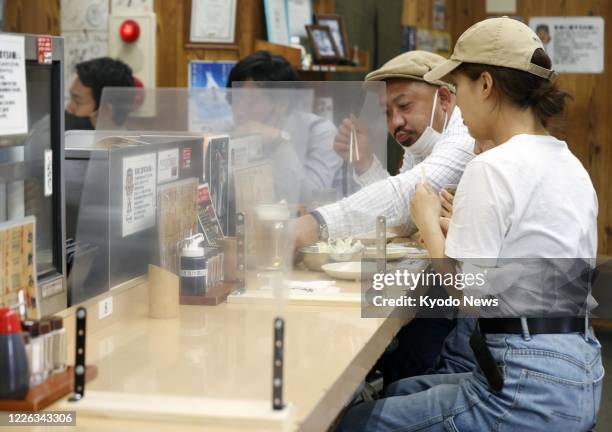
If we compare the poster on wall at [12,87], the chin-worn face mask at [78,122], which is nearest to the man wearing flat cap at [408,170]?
the poster on wall at [12,87]

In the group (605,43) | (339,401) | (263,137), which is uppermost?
(605,43)

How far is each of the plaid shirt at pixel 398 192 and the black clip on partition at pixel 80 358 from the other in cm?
134

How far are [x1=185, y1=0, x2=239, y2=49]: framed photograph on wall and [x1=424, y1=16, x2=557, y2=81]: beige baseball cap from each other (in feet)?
9.97

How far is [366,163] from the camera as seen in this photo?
2857 millimetres

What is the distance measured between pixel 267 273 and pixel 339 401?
82cm

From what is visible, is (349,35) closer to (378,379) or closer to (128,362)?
(378,379)

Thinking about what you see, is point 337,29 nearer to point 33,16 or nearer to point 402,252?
point 33,16

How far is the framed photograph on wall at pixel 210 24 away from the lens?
16.9 feet

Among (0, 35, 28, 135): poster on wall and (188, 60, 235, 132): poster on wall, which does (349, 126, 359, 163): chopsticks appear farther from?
(0, 35, 28, 135): poster on wall

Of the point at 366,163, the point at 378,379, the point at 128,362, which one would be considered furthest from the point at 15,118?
the point at 378,379

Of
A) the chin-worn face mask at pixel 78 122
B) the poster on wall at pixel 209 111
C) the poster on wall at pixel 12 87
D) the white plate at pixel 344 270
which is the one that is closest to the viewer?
the poster on wall at pixel 12 87

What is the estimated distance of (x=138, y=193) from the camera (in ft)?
7.34

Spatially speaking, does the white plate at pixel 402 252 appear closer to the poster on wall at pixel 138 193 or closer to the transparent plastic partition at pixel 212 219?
the transparent plastic partition at pixel 212 219

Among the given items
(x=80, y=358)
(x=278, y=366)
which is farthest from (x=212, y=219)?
(x=278, y=366)
